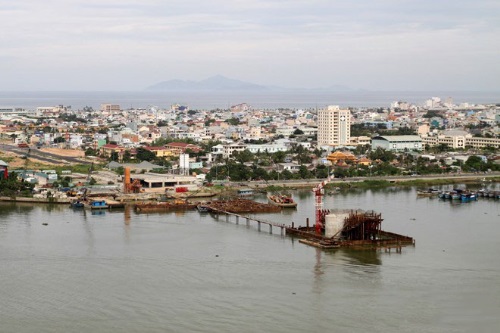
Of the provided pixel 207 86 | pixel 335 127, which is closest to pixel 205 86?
pixel 207 86

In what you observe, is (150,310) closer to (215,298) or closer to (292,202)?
(215,298)

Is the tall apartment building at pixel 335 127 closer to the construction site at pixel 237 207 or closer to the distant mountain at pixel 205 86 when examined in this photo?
the construction site at pixel 237 207

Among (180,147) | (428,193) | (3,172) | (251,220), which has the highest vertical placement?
(180,147)

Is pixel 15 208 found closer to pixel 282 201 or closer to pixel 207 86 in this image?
pixel 282 201

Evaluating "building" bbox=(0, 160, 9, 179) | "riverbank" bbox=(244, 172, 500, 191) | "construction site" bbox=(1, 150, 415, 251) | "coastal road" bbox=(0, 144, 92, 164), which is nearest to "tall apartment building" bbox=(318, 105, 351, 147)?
"riverbank" bbox=(244, 172, 500, 191)

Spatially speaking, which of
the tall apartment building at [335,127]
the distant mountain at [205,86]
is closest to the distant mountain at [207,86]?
the distant mountain at [205,86]

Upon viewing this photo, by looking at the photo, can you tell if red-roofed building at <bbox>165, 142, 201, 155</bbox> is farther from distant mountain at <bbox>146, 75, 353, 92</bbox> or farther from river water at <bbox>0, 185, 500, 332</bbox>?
distant mountain at <bbox>146, 75, 353, 92</bbox>

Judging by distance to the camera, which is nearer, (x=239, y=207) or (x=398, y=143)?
(x=239, y=207)
